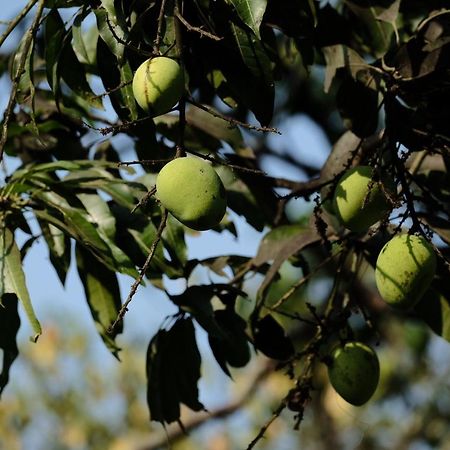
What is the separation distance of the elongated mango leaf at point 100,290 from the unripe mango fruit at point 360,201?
0.50m

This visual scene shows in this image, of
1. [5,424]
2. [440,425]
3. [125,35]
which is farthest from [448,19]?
[5,424]

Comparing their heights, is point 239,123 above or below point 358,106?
below

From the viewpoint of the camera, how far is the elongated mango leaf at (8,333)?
1429mm

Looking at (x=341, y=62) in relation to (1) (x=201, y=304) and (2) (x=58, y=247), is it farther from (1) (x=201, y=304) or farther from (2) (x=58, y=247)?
(2) (x=58, y=247)

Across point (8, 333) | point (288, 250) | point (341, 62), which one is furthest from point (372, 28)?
point (8, 333)

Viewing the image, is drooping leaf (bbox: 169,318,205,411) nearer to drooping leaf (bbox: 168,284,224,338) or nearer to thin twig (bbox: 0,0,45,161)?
drooping leaf (bbox: 168,284,224,338)

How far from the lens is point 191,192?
0.99 m

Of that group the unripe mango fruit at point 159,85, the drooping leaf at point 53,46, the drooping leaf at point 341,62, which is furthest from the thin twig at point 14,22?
the drooping leaf at point 341,62

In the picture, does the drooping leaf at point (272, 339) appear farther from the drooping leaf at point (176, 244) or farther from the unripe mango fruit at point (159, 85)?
the unripe mango fruit at point (159, 85)

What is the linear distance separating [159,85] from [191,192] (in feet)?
0.41

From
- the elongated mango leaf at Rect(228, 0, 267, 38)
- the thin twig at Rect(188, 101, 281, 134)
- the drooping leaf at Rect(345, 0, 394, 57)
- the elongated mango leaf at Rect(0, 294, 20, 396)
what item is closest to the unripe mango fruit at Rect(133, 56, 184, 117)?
the thin twig at Rect(188, 101, 281, 134)

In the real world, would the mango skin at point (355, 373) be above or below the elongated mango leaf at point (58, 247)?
below

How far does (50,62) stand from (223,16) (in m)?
0.28

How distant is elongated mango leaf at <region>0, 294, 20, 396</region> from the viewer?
143 centimetres
